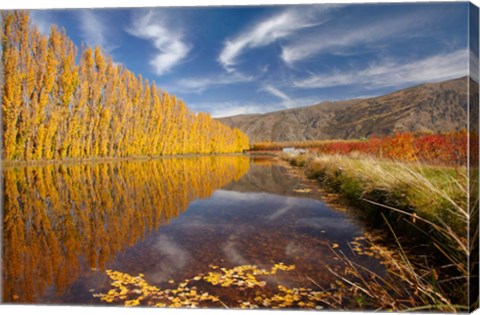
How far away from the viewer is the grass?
7.81 feet

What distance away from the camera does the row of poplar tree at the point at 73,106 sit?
239 inches

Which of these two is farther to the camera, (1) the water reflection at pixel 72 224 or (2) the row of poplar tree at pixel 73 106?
(2) the row of poplar tree at pixel 73 106

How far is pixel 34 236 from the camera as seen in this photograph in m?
4.16

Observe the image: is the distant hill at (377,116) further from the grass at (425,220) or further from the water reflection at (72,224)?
the water reflection at (72,224)

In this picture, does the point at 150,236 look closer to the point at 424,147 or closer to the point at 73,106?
the point at 424,147

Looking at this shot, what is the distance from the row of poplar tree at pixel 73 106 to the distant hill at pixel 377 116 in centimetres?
461

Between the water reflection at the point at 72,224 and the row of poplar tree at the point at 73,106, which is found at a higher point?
the row of poplar tree at the point at 73,106

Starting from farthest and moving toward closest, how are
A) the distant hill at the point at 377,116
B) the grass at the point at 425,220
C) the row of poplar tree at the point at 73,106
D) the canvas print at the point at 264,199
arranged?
the row of poplar tree at the point at 73,106 → the distant hill at the point at 377,116 → the canvas print at the point at 264,199 → the grass at the point at 425,220

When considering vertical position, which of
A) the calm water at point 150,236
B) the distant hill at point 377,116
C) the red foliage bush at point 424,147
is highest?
the distant hill at point 377,116

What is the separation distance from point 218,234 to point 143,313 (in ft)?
7.10

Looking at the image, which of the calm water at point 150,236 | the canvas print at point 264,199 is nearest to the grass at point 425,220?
the canvas print at point 264,199

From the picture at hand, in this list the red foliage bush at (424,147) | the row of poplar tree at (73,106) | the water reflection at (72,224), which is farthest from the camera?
the row of poplar tree at (73,106)

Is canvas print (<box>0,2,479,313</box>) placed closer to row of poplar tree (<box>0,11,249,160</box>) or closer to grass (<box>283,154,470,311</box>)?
grass (<box>283,154,470,311</box>)

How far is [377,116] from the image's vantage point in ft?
63.4
